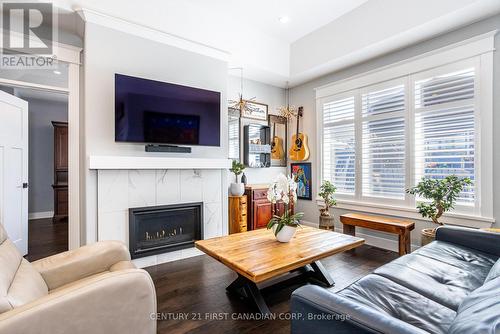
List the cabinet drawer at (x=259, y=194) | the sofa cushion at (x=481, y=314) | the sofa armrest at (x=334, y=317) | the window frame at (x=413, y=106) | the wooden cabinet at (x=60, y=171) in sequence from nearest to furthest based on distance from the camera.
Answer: the sofa cushion at (x=481, y=314)
the sofa armrest at (x=334, y=317)
the window frame at (x=413, y=106)
the cabinet drawer at (x=259, y=194)
the wooden cabinet at (x=60, y=171)

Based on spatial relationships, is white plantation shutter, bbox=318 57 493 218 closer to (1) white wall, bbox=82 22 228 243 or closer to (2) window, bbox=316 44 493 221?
(2) window, bbox=316 44 493 221

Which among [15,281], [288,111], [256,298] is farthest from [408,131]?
[15,281]

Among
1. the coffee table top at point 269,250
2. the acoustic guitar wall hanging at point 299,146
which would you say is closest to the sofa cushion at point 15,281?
the coffee table top at point 269,250

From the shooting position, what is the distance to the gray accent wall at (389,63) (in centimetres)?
268

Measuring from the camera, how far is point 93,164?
257cm

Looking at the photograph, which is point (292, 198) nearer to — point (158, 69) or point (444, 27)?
point (158, 69)

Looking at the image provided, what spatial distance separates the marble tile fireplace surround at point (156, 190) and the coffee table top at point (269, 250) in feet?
3.67

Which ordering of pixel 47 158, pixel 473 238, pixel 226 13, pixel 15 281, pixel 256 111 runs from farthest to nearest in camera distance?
pixel 47 158
pixel 256 111
pixel 226 13
pixel 473 238
pixel 15 281

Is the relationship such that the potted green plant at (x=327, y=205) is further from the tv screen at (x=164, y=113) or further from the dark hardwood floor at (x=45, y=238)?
the dark hardwood floor at (x=45, y=238)

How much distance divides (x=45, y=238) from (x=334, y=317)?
186 inches

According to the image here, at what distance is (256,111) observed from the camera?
4.55 metres

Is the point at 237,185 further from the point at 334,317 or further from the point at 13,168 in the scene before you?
the point at 334,317

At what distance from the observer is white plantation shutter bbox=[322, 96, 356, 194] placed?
4039mm

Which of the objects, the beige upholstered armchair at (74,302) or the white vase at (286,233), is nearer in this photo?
the beige upholstered armchair at (74,302)
